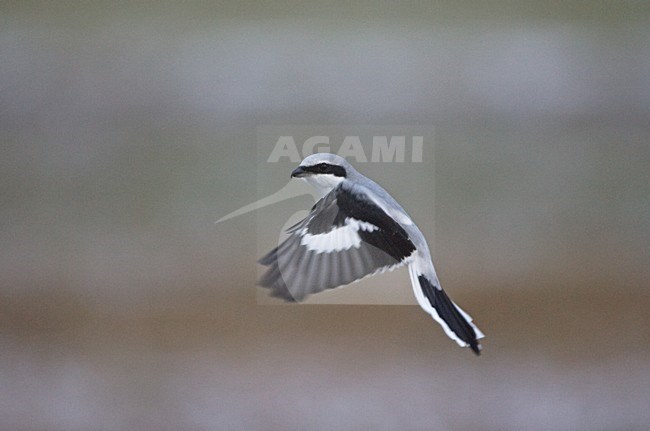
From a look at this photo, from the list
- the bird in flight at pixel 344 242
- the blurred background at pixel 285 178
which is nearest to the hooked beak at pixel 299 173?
the bird in flight at pixel 344 242

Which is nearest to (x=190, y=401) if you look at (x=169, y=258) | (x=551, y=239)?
(x=169, y=258)

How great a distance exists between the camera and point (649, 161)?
119 centimetres

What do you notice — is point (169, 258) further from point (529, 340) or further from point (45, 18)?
point (529, 340)

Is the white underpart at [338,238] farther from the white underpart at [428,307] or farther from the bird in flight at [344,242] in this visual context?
the white underpart at [428,307]

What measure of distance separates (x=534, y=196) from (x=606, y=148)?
155 millimetres

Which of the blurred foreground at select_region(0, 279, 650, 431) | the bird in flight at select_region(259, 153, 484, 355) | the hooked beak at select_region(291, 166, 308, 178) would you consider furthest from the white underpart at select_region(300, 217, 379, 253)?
the blurred foreground at select_region(0, 279, 650, 431)

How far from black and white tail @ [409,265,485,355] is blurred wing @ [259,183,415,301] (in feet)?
0.25

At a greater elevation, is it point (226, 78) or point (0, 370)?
point (226, 78)

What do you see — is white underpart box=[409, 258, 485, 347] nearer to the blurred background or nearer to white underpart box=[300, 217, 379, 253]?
the blurred background

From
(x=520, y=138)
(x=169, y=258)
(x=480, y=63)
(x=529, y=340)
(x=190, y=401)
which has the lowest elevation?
(x=190, y=401)

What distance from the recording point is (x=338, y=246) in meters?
0.97

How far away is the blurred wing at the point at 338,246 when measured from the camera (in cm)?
97

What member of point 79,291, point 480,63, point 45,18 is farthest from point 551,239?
point 45,18

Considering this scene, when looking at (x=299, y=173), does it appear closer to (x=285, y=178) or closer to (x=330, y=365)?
(x=285, y=178)
